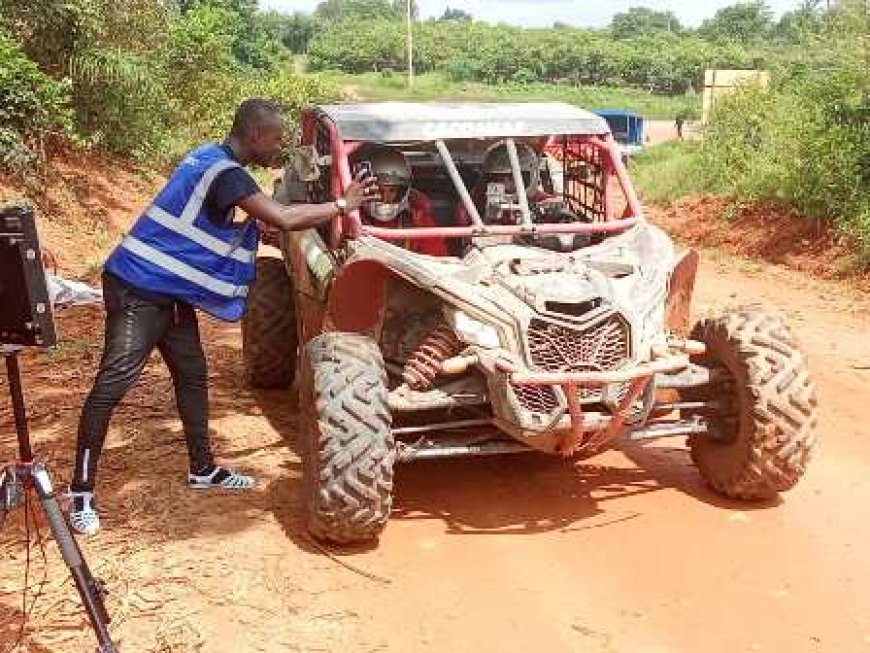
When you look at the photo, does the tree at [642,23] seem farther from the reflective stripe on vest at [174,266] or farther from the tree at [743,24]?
the reflective stripe on vest at [174,266]

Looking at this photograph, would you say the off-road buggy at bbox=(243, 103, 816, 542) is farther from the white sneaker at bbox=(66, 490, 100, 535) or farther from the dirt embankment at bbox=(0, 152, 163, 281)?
the dirt embankment at bbox=(0, 152, 163, 281)

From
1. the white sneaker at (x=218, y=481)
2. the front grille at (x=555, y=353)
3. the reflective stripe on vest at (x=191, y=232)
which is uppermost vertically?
the reflective stripe on vest at (x=191, y=232)

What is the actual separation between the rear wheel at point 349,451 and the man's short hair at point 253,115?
1.05 m

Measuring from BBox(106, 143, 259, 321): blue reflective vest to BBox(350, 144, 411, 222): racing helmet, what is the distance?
1.13 metres

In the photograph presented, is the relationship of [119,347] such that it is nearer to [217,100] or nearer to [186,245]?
[186,245]

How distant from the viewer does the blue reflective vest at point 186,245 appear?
4.38 m

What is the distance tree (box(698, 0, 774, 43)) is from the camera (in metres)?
71.6

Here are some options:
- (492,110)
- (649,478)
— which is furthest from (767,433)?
(492,110)

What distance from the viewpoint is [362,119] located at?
18.1ft

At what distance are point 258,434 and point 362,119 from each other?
6.09 feet

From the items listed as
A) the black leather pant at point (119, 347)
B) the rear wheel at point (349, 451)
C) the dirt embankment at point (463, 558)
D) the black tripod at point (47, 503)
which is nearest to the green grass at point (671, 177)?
the dirt embankment at point (463, 558)

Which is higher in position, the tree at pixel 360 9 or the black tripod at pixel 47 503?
the tree at pixel 360 9

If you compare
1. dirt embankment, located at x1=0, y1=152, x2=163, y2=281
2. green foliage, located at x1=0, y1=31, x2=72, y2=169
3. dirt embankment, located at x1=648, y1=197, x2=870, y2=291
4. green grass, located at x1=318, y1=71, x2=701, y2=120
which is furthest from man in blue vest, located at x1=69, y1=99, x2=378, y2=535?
green grass, located at x1=318, y1=71, x2=701, y2=120

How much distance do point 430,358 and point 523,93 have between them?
44.0 metres
